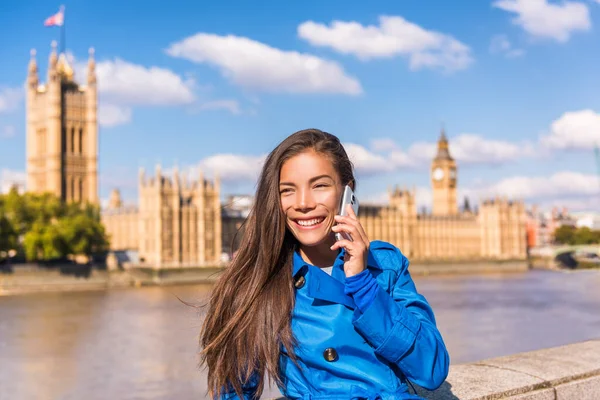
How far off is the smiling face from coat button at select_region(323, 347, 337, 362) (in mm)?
258

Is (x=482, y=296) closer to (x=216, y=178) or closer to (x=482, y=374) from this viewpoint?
(x=216, y=178)

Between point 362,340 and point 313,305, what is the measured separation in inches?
5.3

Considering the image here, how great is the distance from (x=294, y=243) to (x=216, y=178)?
150ft

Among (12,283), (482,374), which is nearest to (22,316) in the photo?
(12,283)

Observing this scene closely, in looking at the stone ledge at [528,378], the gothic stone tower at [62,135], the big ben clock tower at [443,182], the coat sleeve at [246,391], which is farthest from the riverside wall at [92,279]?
the big ben clock tower at [443,182]

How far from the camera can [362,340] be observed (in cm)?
169

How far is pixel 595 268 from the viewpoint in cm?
5838

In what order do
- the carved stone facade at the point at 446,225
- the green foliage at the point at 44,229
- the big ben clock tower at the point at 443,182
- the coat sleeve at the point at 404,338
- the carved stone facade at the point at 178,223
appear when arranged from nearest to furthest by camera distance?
Answer: the coat sleeve at the point at 404,338 → the green foliage at the point at 44,229 → the carved stone facade at the point at 178,223 → the carved stone facade at the point at 446,225 → the big ben clock tower at the point at 443,182

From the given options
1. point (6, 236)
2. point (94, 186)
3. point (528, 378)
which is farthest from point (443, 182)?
point (528, 378)

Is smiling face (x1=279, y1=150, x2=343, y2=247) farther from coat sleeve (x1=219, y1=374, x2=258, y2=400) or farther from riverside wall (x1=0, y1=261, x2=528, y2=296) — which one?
riverside wall (x1=0, y1=261, x2=528, y2=296)

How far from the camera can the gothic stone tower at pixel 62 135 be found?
57.2 meters

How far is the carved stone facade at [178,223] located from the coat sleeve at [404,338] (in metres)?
42.2

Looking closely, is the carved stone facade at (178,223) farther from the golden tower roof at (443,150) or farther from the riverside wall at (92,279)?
the golden tower roof at (443,150)

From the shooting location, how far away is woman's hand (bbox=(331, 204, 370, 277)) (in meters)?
1.60
